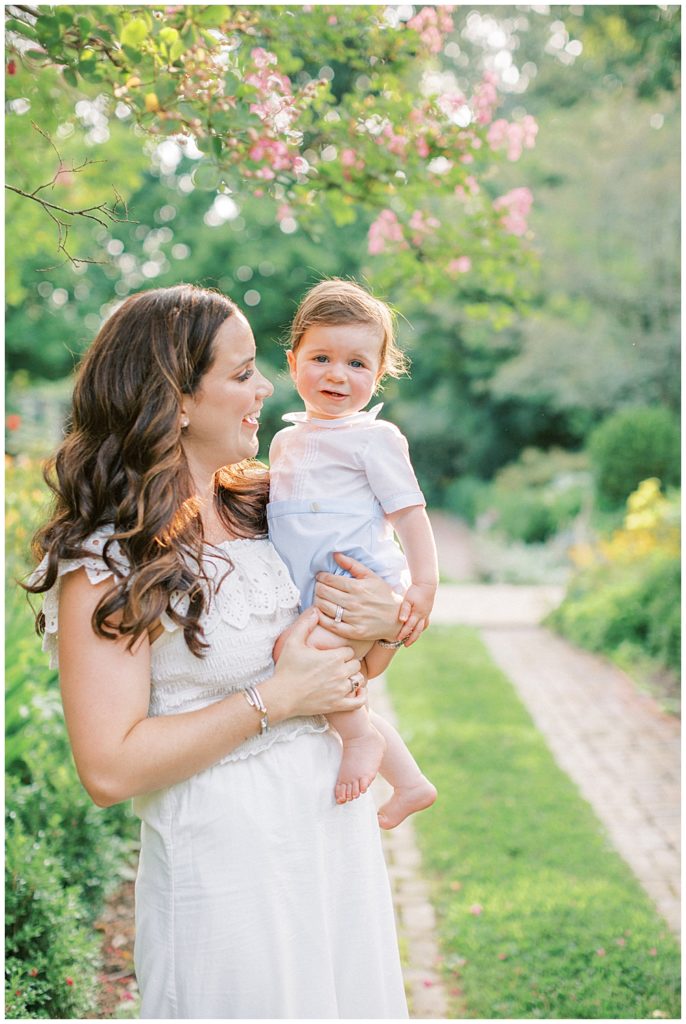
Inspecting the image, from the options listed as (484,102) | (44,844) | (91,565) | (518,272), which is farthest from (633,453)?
(91,565)

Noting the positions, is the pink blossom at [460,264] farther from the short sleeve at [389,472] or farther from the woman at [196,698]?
the woman at [196,698]

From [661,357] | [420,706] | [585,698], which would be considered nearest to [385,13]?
[420,706]

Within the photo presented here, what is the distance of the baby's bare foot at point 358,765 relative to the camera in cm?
190

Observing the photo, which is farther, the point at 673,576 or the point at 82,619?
the point at 673,576

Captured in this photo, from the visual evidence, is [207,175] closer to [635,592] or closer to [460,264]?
[460,264]

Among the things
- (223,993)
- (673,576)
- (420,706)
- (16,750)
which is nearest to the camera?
(223,993)

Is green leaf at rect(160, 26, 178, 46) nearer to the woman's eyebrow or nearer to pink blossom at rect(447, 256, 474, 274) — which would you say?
the woman's eyebrow

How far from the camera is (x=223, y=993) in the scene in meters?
1.76

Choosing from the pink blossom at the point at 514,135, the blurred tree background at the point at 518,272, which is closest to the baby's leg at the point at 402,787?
the pink blossom at the point at 514,135

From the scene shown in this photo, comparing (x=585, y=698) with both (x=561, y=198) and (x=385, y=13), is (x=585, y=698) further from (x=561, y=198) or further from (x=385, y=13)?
(x=561, y=198)

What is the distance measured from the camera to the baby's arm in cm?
213

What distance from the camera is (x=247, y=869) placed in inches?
69.2

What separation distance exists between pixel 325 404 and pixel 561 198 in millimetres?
A: 15910

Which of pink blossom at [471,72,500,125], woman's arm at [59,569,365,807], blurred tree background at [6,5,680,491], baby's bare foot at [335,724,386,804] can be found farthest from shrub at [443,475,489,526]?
woman's arm at [59,569,365,807]
